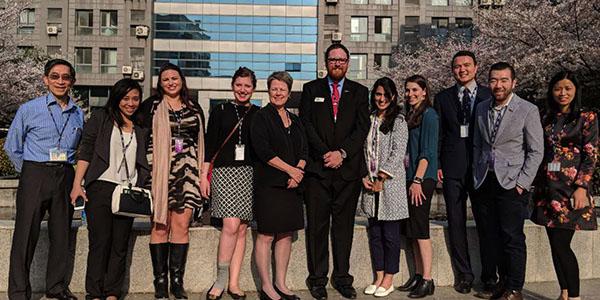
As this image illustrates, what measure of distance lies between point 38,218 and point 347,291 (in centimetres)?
297

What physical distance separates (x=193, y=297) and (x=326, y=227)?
58.9 inches

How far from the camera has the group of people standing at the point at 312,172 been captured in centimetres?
461

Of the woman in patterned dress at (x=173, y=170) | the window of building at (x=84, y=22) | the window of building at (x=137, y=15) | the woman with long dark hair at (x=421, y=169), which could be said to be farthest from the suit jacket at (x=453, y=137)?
the window of building at (x=84, y=22)

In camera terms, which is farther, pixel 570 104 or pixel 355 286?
pixel 355 286

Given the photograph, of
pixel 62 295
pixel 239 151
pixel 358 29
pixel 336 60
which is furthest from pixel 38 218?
pixel 358 29

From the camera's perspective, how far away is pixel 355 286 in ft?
18.4

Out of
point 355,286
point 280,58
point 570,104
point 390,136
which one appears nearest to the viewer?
point 570,104

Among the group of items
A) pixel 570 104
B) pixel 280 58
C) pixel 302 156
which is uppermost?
pixel 280 58

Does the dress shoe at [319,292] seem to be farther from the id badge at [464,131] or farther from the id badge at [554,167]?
the id badge at [554,167]

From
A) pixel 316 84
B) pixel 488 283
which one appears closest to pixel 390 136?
pixel 316 84

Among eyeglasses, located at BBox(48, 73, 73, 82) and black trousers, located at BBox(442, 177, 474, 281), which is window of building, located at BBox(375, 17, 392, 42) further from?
eyeglasses, located at BBox(48, 73, 73, 82)

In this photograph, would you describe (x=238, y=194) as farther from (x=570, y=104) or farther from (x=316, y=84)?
(x=570, y=104)

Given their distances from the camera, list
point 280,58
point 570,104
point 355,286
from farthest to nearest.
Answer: point 280,58
point 355,286
point 570,104

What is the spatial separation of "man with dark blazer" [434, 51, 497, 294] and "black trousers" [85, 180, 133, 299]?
3197mm
